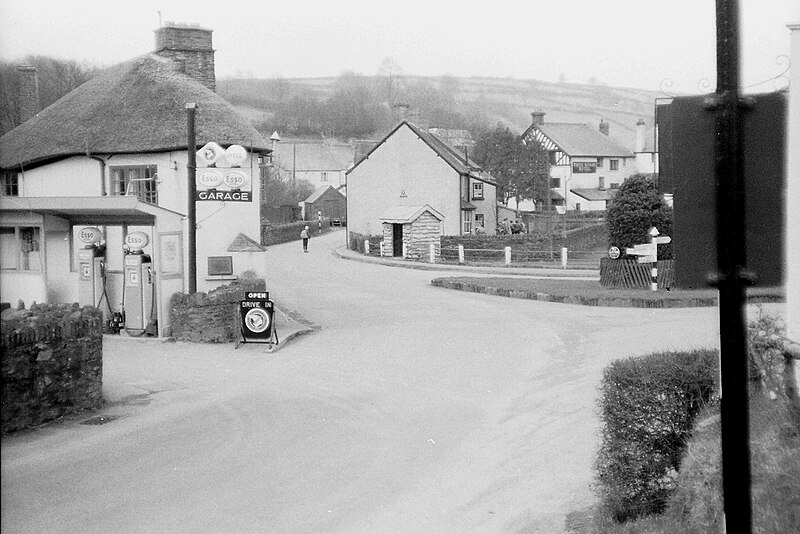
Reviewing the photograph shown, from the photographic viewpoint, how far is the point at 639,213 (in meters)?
26.1

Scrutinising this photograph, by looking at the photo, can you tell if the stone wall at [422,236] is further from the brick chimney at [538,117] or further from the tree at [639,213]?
the brick chimney at [538,117]

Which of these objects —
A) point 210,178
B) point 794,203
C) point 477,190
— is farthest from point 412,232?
point 794,203

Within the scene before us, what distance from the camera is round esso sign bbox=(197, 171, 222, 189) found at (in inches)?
749

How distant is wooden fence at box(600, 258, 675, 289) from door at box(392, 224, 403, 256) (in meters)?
21.9

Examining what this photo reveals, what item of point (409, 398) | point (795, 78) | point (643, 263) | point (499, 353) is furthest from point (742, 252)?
point (643, 263)

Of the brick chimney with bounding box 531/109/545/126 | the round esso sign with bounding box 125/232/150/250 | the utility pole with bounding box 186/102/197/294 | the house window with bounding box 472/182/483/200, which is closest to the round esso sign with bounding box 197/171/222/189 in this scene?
the utility pole with bounding box 186/102/197/294

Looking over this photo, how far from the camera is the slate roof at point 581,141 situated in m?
83.5

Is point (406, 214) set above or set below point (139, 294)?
above

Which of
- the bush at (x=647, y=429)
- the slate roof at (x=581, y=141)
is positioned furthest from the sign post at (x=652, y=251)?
the slate roof at (x=581, y=141)

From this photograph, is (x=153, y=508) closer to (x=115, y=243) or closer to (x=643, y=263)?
(x=115, y=243)

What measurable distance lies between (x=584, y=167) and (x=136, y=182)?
6541 cm

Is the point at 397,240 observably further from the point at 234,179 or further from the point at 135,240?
the point at 135,240

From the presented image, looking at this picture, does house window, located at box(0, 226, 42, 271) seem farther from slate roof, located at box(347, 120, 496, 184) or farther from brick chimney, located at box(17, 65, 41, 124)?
slate roof, located at box(347, 120, 496, 184)

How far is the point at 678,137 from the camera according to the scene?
440 cm
